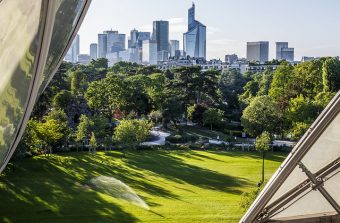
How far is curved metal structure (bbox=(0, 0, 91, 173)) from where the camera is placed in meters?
2.54

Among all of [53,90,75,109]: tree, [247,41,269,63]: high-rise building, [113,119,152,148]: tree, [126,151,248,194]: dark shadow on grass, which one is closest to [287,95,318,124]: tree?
[126,151,248,194]: dark shadow on grass

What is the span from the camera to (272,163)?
25453mm

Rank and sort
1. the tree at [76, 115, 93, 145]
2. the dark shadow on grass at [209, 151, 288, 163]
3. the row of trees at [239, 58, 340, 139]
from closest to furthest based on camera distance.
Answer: the dark shadow on grass at [209, 151, 288, 163] < the tree at [76, 115, 93, 145] < the row of trees at [239, 58, 340, 139]

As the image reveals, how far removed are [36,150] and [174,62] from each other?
304 ft

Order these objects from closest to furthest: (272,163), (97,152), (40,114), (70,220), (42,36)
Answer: (42,36), (70,220), (272,163), (97,152), (40,114)

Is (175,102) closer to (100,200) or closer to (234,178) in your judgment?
(234,178)

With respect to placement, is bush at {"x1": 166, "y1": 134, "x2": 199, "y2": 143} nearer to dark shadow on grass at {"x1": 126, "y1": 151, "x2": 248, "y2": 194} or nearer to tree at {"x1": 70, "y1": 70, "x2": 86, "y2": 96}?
dark shadow on grass at {"x1": 126, "y1": 151, "x2": 248, "y2": 194}

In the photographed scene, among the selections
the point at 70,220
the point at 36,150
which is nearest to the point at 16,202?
the point at 70,220

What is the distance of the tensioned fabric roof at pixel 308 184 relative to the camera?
3.17 metres

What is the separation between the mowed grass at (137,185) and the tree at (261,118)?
3430 millimetres

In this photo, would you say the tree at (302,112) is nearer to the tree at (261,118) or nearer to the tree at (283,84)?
the tree at (261,118)

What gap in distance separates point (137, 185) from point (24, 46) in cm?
1751

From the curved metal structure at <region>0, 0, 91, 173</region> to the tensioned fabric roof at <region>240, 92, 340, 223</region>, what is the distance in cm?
184

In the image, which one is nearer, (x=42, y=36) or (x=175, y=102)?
(x=42, y=36)
